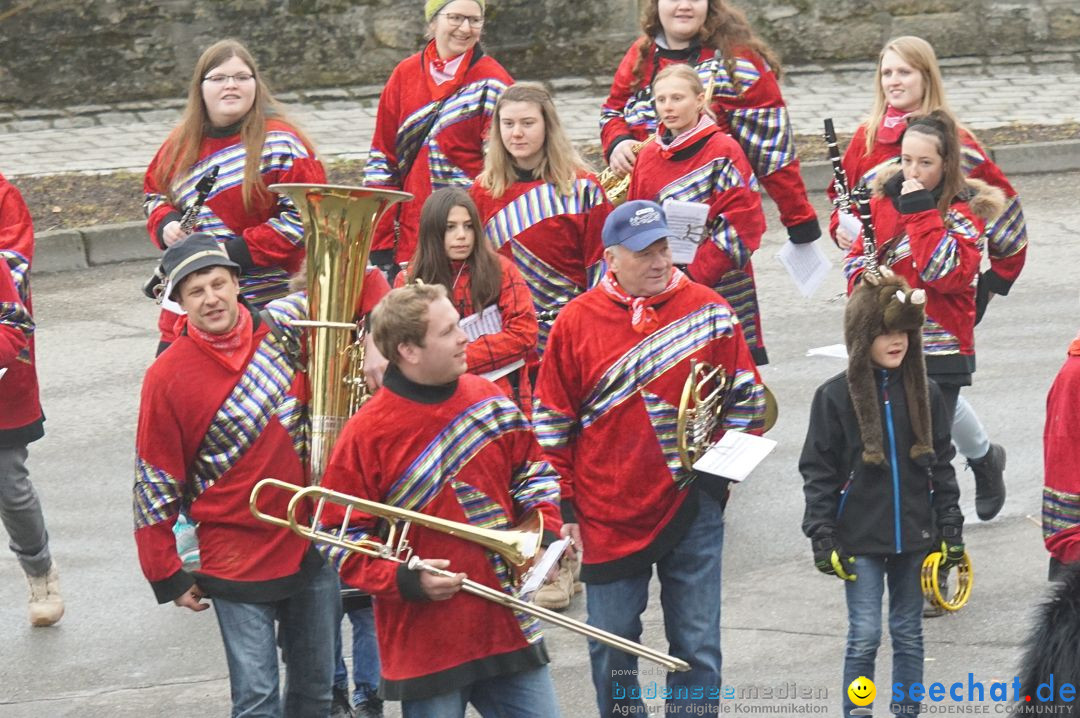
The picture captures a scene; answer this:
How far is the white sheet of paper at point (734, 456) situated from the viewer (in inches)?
221

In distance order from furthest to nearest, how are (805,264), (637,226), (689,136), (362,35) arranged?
(362,35) < (805,264) < (689,136) < (637,226)

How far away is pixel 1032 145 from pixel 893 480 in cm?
896

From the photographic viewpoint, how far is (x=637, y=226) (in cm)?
580

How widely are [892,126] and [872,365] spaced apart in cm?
227

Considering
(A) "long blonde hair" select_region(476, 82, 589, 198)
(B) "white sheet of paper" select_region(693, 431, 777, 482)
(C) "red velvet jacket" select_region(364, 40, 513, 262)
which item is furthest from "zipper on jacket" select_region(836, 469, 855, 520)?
(C) "red velvet jacket" select_region(364, 40, 513, 262)

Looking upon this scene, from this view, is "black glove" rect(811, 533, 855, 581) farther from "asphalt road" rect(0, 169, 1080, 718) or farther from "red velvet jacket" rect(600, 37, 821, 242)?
"red velvet jacket" rect(600, 37, 821, 242)

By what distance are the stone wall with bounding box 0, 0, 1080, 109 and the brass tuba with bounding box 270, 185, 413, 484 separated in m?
9.20

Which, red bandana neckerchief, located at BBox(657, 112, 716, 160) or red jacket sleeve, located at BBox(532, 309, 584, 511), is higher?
red bandana neckerchief, located at BBox(657, 112, 716, 160)

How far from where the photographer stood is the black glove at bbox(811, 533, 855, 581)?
231 inches

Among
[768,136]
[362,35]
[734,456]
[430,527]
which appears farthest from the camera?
[362,35]

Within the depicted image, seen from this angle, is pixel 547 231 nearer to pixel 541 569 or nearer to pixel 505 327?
pixel 505 327

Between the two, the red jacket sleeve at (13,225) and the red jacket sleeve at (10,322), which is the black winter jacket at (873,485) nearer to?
the red jacket sleeve at (10,322)

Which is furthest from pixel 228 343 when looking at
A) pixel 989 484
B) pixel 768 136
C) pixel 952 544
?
pixel 989 484

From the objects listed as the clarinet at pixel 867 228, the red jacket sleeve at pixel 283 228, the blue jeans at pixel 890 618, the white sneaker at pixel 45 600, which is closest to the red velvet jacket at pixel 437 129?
the red jacket sleeve at pixel 283 228
